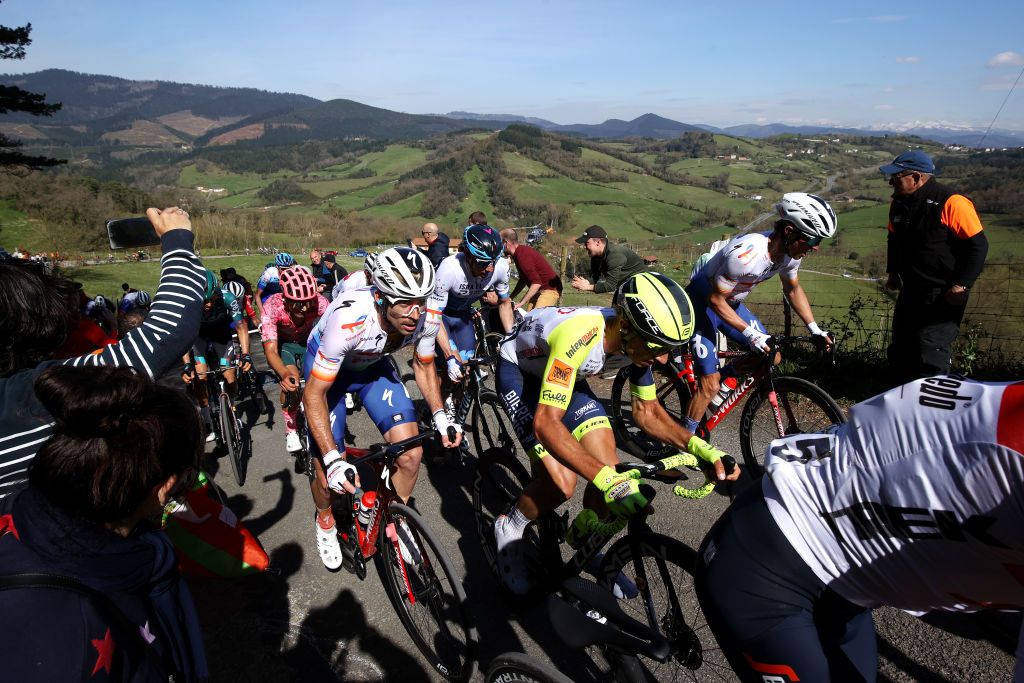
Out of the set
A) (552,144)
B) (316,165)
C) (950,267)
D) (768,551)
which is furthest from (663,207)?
(316,165)

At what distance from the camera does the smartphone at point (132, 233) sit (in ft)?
7.58

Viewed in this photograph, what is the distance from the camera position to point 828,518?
1.64 m

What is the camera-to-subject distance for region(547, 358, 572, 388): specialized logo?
2.76m

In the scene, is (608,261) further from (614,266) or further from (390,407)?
(390,407)

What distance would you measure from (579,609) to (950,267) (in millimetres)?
4495

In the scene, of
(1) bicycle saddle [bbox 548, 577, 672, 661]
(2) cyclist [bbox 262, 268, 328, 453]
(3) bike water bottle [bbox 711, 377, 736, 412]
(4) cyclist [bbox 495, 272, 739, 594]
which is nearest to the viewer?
(1) bicycle saddle [bbox 548, 577, 672, 661]

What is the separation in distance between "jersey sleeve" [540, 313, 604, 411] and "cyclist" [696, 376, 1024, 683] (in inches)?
38.7

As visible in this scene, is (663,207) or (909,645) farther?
(663,207)

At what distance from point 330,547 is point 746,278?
3853 mm

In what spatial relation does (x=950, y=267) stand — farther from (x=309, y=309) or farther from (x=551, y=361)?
(x=309, y=309)

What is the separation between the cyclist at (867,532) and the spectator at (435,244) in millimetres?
7606

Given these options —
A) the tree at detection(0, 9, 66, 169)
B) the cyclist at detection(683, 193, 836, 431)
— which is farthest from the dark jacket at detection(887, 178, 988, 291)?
the tree at detection(0, 9, 66, 169)

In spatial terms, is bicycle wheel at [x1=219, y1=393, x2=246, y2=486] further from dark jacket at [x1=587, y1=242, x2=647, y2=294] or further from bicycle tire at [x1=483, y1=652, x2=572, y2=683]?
dark jacket at [x1=587, y1=242, x2=647, y2=294]

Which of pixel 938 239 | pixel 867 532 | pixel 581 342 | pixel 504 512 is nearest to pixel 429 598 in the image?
pixel 504 512
